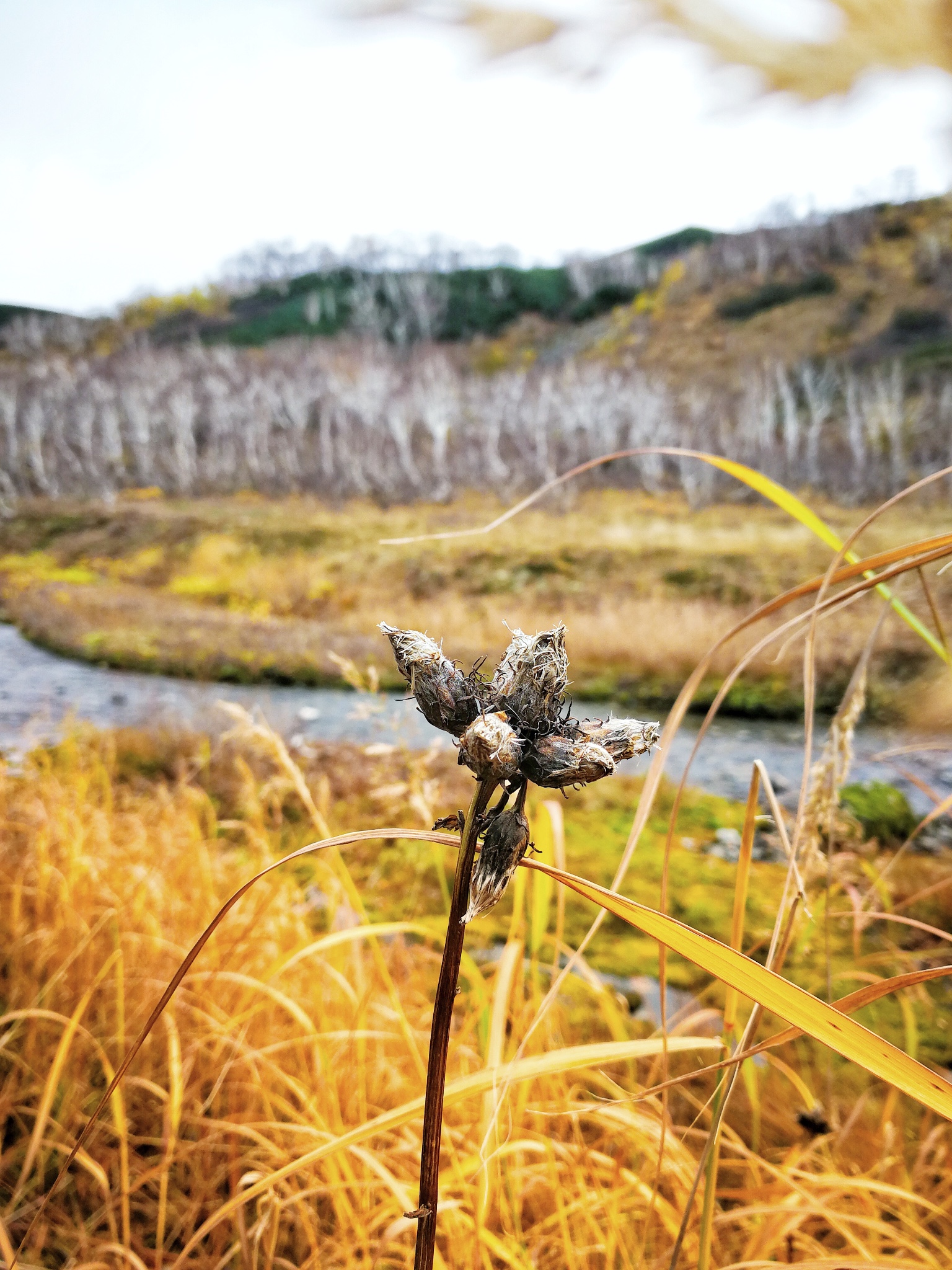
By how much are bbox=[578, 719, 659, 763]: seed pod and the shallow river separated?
813 millimetres

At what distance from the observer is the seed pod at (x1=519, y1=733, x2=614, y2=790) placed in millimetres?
120

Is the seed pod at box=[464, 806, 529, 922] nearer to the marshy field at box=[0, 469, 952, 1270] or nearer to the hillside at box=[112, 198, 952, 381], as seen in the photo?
the marshy field at box=[0, 469, 952, 1270]

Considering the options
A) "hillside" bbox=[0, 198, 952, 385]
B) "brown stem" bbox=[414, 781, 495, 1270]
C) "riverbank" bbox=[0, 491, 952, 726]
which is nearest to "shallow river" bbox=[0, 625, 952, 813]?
"riverbank" bbox=[0, 491, 952, 726]

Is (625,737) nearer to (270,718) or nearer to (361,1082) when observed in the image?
(361,1082)

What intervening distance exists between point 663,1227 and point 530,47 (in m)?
0.70

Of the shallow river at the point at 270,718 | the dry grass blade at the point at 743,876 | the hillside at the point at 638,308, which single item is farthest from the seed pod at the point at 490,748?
the hillside at the point at 638,308

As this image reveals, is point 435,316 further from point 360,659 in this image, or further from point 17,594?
point 17,594

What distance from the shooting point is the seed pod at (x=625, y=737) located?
0.44 feet

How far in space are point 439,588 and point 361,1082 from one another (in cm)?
81

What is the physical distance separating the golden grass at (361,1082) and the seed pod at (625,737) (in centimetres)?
9

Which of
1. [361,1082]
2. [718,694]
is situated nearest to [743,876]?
[718,694]

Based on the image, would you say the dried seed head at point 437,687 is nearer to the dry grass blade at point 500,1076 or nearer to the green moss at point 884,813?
the dry grass blade at point 500,1076

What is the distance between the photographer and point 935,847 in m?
0.84

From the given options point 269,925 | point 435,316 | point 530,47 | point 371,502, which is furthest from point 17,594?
point 530,47
